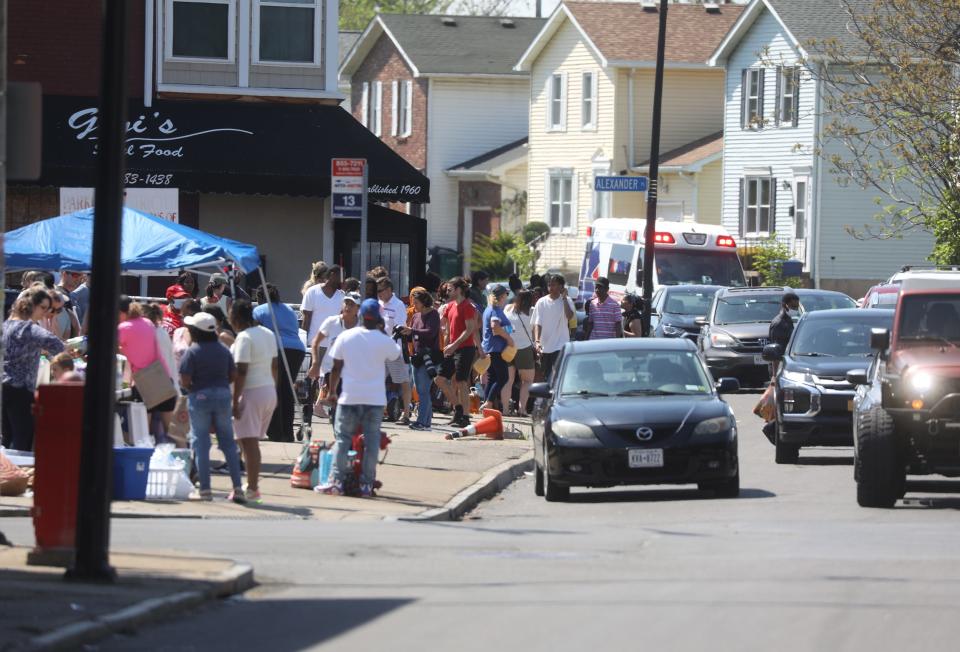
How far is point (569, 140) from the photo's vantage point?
59.9m

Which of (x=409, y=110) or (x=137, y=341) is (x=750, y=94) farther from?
(x=137, y=341)

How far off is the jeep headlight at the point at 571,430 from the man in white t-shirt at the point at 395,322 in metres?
6.37

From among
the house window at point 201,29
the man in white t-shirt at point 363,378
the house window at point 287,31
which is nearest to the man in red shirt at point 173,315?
the man in white t-shirt at point 363,378

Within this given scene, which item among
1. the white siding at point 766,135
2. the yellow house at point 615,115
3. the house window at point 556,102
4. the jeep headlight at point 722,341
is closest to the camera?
the jeep headlight at point 722,341

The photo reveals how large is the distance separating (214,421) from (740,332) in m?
16.4

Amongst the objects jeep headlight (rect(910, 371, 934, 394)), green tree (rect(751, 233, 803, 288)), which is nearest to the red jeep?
jeep headlight (rect(910, 371, 934, 394))

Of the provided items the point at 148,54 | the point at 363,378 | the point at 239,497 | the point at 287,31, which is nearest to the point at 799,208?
the point at 287,31

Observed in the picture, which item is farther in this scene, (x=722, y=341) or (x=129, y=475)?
(x=722, y=341)

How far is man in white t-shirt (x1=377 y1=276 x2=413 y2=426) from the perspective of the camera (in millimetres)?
22288

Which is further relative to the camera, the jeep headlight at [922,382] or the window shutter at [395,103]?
the window shutter at [395,103]

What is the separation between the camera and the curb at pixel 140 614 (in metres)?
8.57

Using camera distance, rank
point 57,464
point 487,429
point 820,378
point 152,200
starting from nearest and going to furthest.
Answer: point 57,464 → point 820,378 → point 487,429 → point 152,200

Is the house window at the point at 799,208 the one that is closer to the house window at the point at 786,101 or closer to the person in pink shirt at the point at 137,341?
the house window at the point at 786,101

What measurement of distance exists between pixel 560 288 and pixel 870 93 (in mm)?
13171
